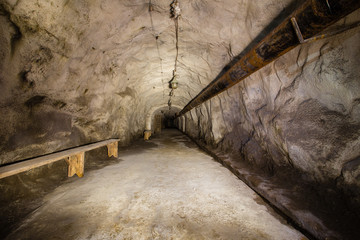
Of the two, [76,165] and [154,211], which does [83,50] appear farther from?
[154,211]

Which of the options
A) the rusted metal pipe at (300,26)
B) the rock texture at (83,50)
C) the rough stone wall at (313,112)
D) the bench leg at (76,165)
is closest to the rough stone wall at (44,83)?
the rock texture at (83,50)

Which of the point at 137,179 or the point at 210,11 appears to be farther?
the point at 137,179

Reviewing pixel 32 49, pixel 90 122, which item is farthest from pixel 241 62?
pixel 90 122

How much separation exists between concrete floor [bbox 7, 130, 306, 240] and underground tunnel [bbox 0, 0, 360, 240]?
21 millimetres

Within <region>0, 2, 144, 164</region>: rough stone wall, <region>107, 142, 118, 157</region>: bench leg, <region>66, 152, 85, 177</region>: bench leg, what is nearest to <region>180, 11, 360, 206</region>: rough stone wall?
<region>0, 2, 144, 164</region>: rough stone wall

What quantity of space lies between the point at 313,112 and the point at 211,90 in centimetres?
272

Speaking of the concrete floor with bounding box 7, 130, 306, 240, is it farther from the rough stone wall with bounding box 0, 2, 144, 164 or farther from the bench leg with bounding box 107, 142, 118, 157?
the bench leg with bounding box 107, 142, 118, 157

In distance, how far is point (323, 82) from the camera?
7.26 feet

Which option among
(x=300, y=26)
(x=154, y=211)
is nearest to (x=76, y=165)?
(x=154, y=211)

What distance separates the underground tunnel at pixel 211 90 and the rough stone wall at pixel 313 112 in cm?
2

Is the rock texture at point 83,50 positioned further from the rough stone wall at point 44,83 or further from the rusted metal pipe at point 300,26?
the rusted metal pipe at point 300,26

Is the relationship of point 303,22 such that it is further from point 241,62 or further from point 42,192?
point 42,192

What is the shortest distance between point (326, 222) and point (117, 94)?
638 cm

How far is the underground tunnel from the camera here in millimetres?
1921
